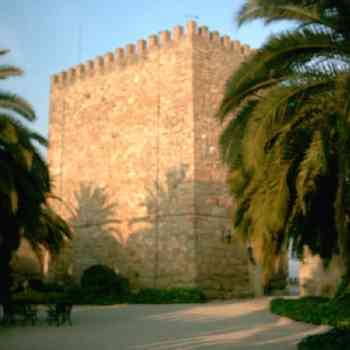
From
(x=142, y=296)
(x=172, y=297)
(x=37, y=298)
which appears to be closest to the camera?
(x=37, y=298)

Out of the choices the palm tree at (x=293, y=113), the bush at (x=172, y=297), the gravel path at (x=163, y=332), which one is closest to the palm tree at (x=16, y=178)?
the gravel path at (x=163, y=332)

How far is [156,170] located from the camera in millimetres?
18828

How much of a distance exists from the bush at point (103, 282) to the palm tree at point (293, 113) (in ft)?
36.2

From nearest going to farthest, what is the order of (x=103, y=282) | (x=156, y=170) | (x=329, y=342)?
1. (x=329, y=342)
2. (x=103, y=282)
3. (x=156, y=170)

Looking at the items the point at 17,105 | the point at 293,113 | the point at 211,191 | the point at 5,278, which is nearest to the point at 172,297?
the point at 211,191

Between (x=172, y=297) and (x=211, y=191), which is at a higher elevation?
(x=211, y=191)

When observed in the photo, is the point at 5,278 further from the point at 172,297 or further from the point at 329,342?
the point at 172,297

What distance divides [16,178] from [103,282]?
8738 mm

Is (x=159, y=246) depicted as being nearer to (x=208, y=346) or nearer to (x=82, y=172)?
(x=82, y=172)

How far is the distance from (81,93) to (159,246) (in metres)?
7.25

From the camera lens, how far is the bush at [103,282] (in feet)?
58.3

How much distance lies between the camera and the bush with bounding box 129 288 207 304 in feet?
55.1

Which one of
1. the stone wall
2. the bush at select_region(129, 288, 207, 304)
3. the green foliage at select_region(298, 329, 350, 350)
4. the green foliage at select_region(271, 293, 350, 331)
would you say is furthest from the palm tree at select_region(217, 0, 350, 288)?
the stone wall

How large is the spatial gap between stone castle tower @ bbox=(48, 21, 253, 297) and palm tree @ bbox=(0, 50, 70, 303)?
731 cm
